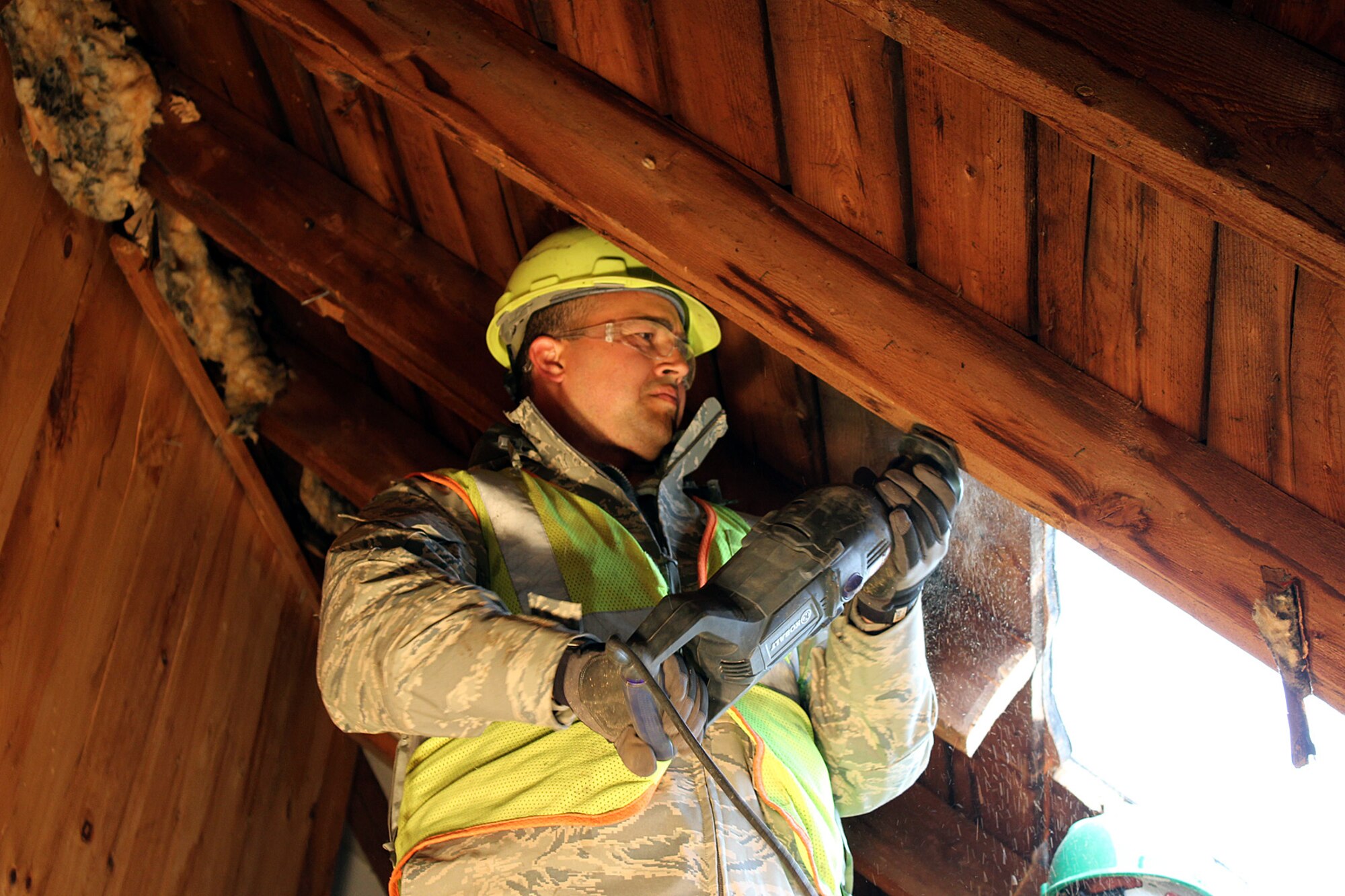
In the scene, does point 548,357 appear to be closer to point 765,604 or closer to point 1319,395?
point 765,604

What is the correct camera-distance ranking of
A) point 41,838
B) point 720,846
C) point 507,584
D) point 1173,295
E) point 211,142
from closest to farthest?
point 1173,295 → point 720,846 → point 507,584 → point 41,838 → point 211,142

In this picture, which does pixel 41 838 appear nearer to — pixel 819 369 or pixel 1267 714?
pixel 819 369

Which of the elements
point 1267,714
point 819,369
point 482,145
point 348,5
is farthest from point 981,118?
point 1267,714

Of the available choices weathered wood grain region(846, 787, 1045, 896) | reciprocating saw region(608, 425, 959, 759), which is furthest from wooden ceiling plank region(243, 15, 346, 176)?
weathered wood grain region(846, 787, 1045, 896)

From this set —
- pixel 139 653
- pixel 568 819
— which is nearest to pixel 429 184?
pixel 139 653

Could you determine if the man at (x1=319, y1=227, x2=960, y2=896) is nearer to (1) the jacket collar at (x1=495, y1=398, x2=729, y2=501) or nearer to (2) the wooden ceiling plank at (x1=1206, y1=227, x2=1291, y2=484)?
(1) the jacket collar at (x1=495, y1=398, x2=729, y2=501)

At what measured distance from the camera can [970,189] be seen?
1488 mm

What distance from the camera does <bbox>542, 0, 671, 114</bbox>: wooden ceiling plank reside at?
1670 mm

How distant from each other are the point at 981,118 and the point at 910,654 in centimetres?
87

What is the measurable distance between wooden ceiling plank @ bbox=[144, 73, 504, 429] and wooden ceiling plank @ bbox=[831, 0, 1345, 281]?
1.35 meters

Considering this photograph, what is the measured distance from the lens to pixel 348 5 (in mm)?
1816

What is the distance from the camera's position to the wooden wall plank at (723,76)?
1560 millimetres

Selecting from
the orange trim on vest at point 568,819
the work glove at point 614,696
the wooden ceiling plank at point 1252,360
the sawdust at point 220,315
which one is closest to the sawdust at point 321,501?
the sawdust at point 220,315

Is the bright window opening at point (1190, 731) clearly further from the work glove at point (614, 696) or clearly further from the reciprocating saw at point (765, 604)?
the work glove at point (614, 696)
